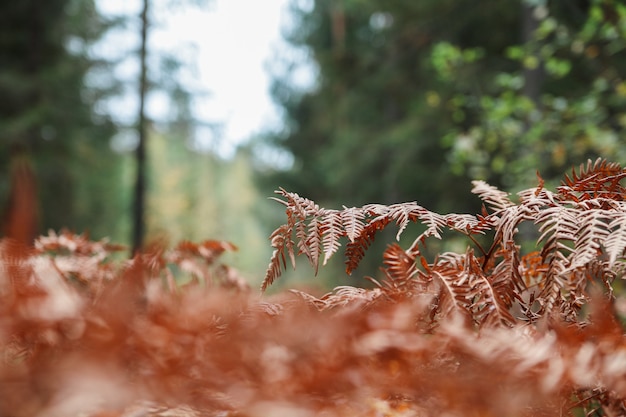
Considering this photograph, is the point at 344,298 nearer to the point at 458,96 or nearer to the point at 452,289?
the point at 452,289

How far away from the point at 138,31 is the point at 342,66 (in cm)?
418

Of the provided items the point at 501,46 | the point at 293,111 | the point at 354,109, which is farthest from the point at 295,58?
the point at 501,46

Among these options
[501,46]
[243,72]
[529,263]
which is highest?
[243,72]

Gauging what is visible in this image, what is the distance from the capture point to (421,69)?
10859 mm

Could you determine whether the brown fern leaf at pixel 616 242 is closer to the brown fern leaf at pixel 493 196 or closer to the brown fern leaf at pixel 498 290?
the brown fern leaf at pixel 498 290

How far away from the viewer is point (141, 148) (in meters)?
9.73

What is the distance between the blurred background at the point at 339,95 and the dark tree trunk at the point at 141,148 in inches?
1.5

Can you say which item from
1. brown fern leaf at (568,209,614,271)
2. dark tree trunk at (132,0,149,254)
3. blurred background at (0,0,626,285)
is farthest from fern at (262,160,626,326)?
dark tree trunk at (132,0,149,254)

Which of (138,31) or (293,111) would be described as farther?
(293,111)

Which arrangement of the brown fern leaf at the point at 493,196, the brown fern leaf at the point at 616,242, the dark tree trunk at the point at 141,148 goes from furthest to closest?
the dark tree trunk at the point at 141,148, the brown fern leaf at the point at 493,196, the brown fern leaf at the point at 616,242

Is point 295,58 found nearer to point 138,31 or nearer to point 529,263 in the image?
point 138,31

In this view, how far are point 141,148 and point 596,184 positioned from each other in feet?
31.5

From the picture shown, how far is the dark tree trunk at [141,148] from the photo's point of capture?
9438 millimetres

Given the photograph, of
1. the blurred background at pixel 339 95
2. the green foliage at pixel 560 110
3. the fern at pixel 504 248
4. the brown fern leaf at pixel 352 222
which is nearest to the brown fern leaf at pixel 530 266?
the fern at pixel 504 248
